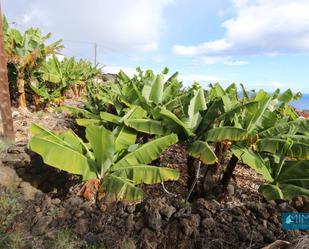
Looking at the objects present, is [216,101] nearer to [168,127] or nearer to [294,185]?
[168,127]

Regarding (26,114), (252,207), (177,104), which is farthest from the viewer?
(26,114)

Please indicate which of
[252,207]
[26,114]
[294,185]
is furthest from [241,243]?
[26,114]

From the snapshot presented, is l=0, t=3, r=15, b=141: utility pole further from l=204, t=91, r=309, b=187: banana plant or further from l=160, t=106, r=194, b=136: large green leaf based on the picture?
l=204, t=91, r=309, b=187: banana plant

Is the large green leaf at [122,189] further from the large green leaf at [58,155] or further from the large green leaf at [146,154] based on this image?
the large green leaf at [58,155]

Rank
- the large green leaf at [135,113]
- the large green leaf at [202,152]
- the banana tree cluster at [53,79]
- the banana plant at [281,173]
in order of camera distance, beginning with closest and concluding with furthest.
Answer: the large green leaf at [202,152], the banana plant at [281,173], the large green leaf at [135,113], the banana tree cluster at [53,79]

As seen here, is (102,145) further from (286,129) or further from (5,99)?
(5,99)

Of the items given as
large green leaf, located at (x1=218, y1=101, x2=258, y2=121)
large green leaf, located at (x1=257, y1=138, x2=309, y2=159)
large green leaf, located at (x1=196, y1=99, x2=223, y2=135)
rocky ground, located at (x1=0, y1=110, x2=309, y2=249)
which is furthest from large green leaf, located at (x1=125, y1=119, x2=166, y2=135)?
large green leaf, located at (x1=257, y1=138, x2=309, y2=159)

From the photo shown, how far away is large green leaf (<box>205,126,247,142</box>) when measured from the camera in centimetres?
524

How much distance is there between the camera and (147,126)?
6.13m

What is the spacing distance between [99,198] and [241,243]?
215cm

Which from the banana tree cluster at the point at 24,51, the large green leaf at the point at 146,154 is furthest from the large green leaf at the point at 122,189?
the banana tree cluster at the point at 24,51

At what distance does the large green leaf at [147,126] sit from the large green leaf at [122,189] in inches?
44.6

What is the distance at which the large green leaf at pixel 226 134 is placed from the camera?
5242 millimetres

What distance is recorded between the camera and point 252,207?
477 centimetres
